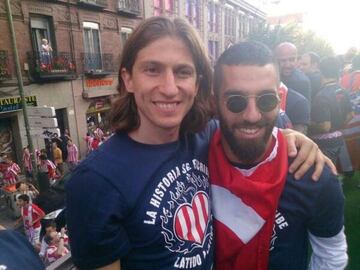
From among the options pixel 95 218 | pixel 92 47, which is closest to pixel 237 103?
pixel 95 218

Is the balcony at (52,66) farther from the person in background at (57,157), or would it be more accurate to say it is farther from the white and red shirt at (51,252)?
the white and red shirt at (51,252)

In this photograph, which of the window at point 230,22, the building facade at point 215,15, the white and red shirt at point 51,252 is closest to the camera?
the white and red shirt at point 51,252

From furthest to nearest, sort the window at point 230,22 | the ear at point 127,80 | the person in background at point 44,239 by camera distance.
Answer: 1. the window at point 230,22
2. the person in background at point 44,239
3. the ear at point 127,80

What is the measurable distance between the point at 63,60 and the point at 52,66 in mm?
723

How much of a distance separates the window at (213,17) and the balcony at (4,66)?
60.2ft

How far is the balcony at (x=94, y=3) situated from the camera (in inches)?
594

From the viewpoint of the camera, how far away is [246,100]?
160 cm

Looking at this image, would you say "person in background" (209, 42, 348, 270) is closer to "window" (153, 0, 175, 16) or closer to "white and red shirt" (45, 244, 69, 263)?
"white and red shirt" (45, 244, 69, 263)

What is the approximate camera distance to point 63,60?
47.1 ft

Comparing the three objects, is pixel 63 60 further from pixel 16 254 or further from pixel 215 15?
pixel 215 15

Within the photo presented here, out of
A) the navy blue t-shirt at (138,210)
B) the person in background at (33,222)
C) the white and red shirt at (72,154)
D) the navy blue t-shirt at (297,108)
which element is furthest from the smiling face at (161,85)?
the white and red shirt at (72,154)

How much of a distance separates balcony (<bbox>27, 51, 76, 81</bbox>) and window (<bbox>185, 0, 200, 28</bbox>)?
11.5 metres

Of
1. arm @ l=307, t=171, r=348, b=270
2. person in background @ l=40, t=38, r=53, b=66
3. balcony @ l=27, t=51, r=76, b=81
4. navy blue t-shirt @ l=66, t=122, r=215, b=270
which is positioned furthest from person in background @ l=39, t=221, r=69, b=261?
person in background @ l=40, t=38, r=53, b=66

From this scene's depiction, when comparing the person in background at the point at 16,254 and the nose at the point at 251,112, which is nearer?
the person in background at the point at 16,254
